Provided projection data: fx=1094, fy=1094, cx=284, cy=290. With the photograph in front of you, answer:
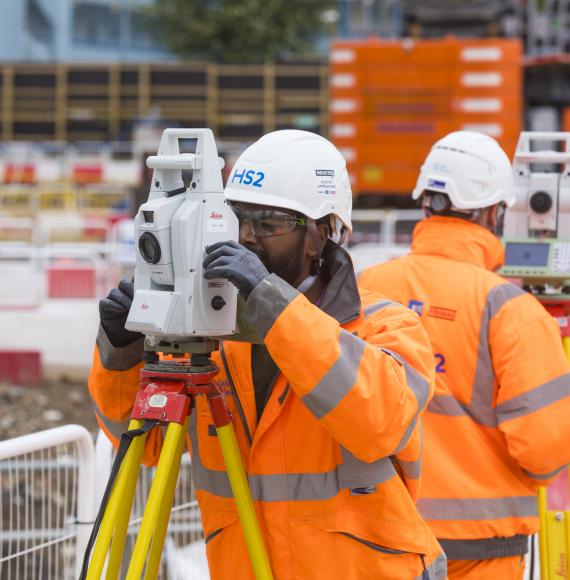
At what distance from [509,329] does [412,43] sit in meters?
10.8

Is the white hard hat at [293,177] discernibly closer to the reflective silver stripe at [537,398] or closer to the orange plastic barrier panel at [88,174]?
the reflective silver stripe at [537,398]

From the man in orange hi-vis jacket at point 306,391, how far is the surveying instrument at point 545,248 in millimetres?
1234

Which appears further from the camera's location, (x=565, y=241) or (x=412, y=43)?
(x=412, y=43)

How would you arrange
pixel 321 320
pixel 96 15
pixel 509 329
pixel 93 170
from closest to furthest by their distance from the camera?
pixel 321 320, pixel 509 329, pixel 93 170, pixel 96 15

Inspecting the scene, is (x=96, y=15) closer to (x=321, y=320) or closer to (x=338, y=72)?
(x=338, y=72)

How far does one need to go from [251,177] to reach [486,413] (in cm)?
109

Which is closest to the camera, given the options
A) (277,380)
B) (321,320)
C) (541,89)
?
(321,320)

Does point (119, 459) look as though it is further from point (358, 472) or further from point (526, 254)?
point (526, 254)

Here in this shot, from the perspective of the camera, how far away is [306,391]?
215cm

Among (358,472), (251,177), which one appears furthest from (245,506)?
(251,177)

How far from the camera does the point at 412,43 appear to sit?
43.8ft

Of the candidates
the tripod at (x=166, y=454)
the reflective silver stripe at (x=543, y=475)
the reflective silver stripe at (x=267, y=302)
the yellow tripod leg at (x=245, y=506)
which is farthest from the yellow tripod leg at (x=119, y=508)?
the reflective silver stripe at (x=543, y=475)

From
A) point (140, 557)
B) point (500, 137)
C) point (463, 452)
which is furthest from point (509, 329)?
point (500, 137)

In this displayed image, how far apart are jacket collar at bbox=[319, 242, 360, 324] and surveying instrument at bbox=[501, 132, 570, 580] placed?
1.35 metres
